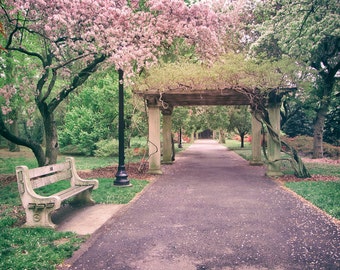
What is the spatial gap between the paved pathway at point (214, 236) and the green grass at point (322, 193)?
14.3 inches

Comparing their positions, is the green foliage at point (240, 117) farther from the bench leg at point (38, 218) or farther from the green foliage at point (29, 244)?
the bench leg at point (38, 218)

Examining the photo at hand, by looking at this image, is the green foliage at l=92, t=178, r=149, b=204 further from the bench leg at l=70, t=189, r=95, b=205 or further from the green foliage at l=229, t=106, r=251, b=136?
the green foliage at l=229, t=106, r=251, b=136

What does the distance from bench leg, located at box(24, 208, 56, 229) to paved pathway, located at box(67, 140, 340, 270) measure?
1.07 m

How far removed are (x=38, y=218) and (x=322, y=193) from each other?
7.78 metres

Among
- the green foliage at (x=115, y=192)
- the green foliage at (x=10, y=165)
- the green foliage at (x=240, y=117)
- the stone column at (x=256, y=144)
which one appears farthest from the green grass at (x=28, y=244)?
the green foliage at (x=240, y=117)

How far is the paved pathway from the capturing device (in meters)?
4.65

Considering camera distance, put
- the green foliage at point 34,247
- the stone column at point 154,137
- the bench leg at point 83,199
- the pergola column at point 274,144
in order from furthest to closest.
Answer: the stone column at point 154,137, the pergola column at point 274,144, the bench leg at point 83,199, the green foliage at point 34,247

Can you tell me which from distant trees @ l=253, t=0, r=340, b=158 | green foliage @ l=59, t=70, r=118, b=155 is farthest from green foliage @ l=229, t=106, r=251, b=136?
green foliage @ l=59, t=70, r=118, b=155

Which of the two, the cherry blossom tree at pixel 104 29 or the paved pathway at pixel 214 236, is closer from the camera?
the paved pathway at pixel 214 236

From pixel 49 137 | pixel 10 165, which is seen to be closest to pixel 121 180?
pixel 49 137

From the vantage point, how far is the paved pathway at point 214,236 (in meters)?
4.65

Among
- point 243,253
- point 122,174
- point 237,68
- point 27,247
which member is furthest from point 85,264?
point 237,68

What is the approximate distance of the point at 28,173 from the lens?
20.9 feet

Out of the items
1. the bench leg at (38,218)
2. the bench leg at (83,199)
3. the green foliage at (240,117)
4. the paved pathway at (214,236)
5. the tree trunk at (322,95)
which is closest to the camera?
the paved pathway at (214,236)
